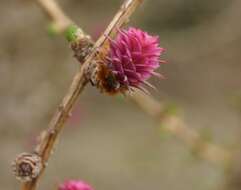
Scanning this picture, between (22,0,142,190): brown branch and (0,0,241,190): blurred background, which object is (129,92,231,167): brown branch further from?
(22,0,142,190): brown branch

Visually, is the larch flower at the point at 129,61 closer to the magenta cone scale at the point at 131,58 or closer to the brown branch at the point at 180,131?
the magenta cone scale at the point at 131,58

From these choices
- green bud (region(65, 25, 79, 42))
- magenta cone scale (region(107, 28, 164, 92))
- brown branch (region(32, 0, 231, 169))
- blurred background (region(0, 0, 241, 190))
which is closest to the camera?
magenta cone scale (region(107, 28, 164, 92))

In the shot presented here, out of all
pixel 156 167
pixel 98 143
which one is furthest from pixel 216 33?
pixel 98 143

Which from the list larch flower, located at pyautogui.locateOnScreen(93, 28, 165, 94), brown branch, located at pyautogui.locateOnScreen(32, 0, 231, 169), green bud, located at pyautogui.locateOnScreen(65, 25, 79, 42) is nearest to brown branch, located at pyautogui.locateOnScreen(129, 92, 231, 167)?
brown branch, located at pyautogui.locateOnScreen(32, 0, 231, 169)

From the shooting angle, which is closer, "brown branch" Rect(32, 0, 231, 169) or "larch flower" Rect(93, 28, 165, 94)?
"larch flower" Rect(93, 28, 165, 94)

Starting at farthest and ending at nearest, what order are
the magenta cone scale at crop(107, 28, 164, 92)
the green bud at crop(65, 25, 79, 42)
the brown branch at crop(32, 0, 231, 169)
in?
the brown branch at crop(32, 0, 231, 169)
the green bud at crop(65, 25, 79, 42)
the magenta cone scale at crop(107, 28, 164, 92)

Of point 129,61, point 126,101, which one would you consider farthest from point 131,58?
point 126,101

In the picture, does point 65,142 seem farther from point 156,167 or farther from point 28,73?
point 28,73

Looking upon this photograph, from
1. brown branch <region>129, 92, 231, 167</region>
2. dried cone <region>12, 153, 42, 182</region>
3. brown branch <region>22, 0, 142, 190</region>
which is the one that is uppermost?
brown branch <region>129, 92, 231, 167</region>
